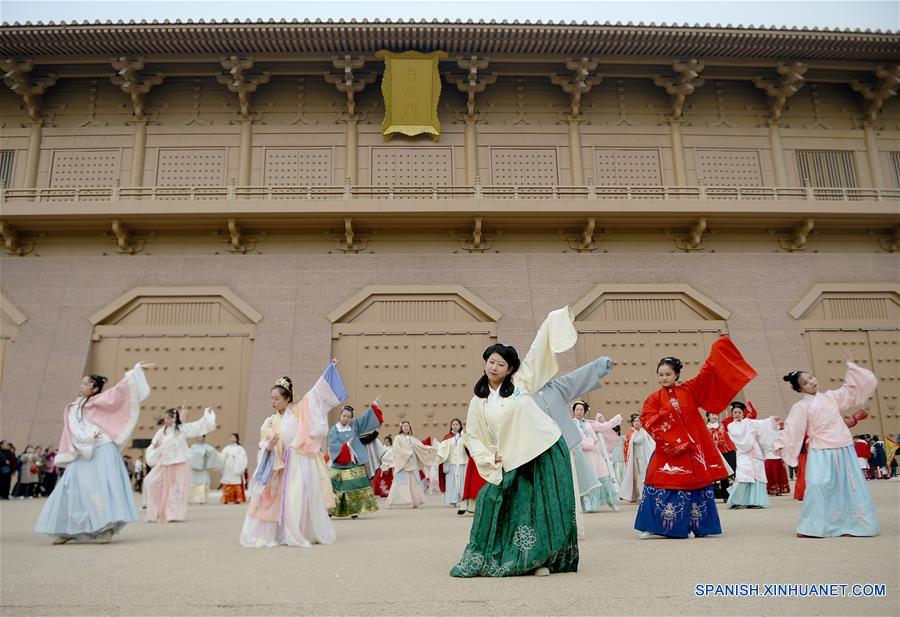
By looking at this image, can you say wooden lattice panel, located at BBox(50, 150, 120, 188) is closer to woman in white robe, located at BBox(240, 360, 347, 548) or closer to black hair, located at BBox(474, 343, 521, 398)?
woman in white robe, located at BBox(240, 360, 347, 548)

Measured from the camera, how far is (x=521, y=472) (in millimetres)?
3982

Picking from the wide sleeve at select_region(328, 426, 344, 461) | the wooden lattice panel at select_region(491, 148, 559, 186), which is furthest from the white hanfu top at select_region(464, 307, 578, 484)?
the wooden lattice panel at select_region(491, 148, 559, 186)

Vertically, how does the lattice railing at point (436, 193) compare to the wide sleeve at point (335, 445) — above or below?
above

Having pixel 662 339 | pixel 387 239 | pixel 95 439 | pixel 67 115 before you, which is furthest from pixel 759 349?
pixel 67 115

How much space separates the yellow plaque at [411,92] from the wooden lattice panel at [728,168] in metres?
6.37

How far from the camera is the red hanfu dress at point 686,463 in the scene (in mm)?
5402

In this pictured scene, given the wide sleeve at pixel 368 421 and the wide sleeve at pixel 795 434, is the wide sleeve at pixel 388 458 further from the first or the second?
the wide sleeve at pixel 795 434

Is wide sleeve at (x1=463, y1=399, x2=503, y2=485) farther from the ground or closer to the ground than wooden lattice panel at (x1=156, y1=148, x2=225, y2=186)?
closer to the ground

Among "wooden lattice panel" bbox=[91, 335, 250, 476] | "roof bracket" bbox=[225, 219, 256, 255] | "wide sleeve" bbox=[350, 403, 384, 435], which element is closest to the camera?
"wide sleeve" bbox=[350, 403, 384, 435]

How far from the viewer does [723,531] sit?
5820mm

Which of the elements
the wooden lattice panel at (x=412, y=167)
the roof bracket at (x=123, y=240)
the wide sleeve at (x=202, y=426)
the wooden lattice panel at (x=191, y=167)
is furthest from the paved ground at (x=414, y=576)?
the wooden lattice panel at (x=191, y=167)

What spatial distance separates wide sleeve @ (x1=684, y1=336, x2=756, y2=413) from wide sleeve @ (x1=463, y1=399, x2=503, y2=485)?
2.23 m

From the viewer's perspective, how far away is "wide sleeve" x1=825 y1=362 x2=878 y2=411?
17.0ft

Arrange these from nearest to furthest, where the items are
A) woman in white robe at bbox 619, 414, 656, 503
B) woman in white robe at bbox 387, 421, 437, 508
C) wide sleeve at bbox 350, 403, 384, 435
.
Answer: wide sleeve at bbox 350, 403, 384, 435, woman in white robe at bbox 619, 414, 656, 503, woman in white robe at bbox 387, 421, 437, 508
